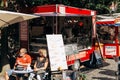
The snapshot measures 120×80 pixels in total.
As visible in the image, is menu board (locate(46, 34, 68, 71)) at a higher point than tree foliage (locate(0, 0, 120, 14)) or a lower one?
lower

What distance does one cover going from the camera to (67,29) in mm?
11914

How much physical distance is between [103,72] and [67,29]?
2195 mm

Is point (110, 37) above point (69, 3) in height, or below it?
below

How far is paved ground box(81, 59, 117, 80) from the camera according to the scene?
11.3 metres

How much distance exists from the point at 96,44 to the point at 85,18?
1.74 metres

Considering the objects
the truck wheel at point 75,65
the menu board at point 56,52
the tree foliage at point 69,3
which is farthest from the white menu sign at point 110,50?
the menu board at point 56,52

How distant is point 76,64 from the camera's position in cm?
1234

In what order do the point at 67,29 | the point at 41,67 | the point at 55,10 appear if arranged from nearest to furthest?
the point at 41,67, the point at 55,10, the point at 67,29

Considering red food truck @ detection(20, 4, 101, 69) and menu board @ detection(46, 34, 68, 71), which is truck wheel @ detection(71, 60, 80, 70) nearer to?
red food truck @ detection(20, 4, 101, 69)

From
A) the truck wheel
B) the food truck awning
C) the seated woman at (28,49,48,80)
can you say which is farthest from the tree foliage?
the seated woman at (28,49,48,80)

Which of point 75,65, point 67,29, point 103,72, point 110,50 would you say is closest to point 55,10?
point 67,29

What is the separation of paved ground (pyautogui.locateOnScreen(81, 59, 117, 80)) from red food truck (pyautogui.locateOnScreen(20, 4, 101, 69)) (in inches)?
20.5

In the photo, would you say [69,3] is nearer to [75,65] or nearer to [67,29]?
[67,29]

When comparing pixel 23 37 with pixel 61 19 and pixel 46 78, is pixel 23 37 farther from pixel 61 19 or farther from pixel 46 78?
pixel 46 78
